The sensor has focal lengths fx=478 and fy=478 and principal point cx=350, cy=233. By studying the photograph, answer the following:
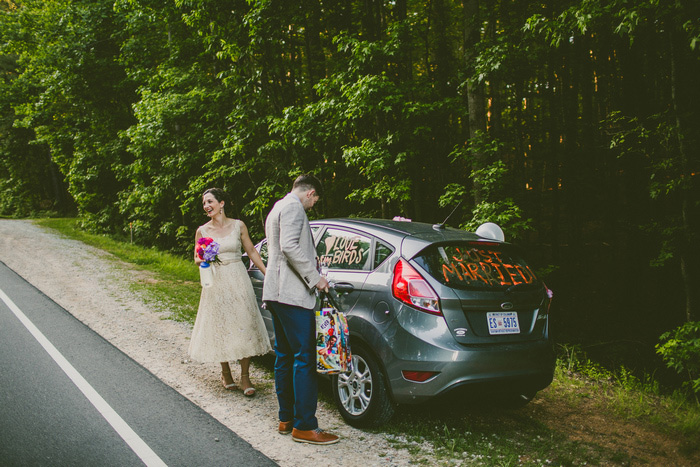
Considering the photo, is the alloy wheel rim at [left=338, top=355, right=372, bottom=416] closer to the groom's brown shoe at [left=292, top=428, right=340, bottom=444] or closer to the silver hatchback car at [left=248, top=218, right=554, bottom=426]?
the silver hatchback car at [left=248, top=218, right=554, bottom=426]

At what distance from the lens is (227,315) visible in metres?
4.64

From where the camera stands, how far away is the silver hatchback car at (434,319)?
138 inches

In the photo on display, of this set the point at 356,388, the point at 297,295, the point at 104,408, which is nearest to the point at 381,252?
the point at 297,295

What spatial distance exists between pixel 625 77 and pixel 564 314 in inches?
210

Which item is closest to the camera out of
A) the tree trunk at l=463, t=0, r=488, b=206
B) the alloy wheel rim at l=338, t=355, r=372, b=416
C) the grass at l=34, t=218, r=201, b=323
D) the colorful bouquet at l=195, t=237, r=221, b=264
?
the alloy wheel rim at l=338, t=355, r=372, b=416

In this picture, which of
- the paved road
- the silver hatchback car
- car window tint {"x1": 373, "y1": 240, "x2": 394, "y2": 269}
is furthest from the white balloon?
the paved road

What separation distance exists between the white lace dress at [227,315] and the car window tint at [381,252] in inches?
58.1

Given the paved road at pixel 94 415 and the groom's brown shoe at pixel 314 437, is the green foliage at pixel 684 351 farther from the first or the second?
the paved road at pixel 94 415

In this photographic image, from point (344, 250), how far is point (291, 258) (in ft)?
3.13

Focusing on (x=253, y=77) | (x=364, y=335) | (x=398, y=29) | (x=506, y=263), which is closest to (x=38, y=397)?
(x=364, y=335)

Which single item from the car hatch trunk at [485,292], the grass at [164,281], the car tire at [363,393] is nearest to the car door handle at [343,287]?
the car tire at [363,393]

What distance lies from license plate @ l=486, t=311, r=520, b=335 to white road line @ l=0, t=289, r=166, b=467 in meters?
2.55

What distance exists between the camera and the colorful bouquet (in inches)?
180

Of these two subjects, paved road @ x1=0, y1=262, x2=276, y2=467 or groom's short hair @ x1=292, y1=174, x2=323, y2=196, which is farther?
groom's short hair @ x1=292, y1=174, x2=323, y2=196
